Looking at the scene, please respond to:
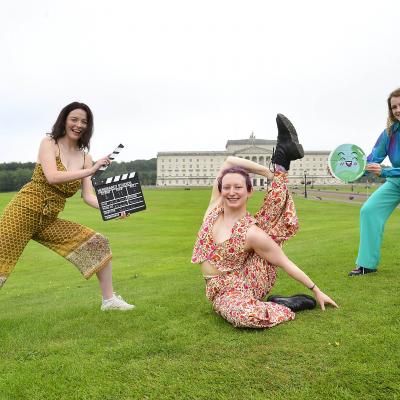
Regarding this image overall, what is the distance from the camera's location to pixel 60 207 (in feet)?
17.7

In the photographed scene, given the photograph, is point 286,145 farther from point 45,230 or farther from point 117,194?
point 45,230

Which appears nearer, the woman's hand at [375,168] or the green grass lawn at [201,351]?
the green grass lawn at [201,351]

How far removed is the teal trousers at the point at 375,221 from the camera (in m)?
6.35

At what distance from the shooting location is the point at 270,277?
4.91 metres

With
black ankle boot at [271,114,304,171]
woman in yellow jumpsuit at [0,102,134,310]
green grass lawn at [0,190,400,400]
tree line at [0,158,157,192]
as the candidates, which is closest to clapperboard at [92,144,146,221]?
woman in yellow jumpsuit at [0,102,134,310]

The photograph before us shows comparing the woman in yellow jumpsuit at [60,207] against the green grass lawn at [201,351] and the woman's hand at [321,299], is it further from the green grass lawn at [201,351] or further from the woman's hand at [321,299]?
the woman's hand at [321,299]

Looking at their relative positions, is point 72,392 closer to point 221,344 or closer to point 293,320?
point 221,344

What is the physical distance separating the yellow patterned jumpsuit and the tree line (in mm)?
62650

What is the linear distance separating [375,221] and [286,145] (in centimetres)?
235

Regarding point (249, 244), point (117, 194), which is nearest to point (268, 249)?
point (249, 244)

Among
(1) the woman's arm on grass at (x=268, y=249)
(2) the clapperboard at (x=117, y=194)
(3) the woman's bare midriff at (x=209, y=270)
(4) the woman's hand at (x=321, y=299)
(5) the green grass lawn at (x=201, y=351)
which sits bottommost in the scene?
(5) the green grass lawn at (x=201, y=351)

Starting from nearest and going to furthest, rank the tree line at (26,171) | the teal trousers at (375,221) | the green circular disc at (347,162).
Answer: the green circular disc at (347,162) < the teal trousers at (375,221) < the tree line at (26,171)

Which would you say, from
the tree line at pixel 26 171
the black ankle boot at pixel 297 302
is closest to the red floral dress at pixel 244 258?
the black ankle boot at pixel 297 302

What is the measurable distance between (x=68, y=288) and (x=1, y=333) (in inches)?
188
